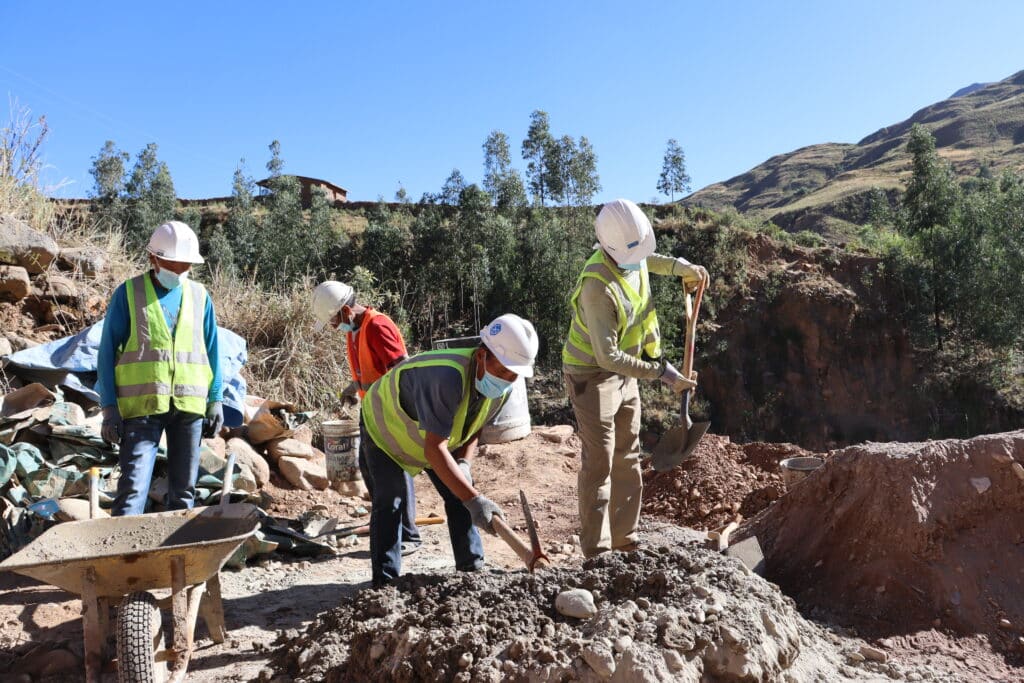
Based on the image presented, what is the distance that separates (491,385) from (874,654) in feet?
6.17

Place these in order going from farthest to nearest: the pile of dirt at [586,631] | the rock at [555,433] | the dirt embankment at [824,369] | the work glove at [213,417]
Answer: the dirt embankment at [824,369] → the rock at [555,433] → the work glove at [213,417] → the pile of dirt at [586,631]

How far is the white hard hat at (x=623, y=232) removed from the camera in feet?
11.8

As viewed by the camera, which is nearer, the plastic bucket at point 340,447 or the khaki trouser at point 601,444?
the khaki trouser at point 601,444

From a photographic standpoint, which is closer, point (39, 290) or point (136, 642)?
point (136, 642)

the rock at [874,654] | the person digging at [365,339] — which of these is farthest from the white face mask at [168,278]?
the rock at [874,654]

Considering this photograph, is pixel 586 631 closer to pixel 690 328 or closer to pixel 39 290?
pixel 690 328

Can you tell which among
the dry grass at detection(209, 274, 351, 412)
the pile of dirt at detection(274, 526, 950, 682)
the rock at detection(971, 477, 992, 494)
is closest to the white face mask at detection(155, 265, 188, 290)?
the pile of dirt at detection(274, 526, 950, 682)

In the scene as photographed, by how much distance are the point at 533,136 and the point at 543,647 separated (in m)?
16.3

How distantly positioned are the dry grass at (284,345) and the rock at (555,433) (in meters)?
2.39

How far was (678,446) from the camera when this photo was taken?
4.21 metres

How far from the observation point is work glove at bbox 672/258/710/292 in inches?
164

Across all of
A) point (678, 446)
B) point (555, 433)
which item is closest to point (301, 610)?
point (678, 446)

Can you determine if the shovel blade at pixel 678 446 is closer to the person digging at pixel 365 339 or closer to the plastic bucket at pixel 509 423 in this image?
the person digging at pixel 365 339

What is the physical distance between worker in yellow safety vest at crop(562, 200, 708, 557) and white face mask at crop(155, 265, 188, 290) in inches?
77.3
